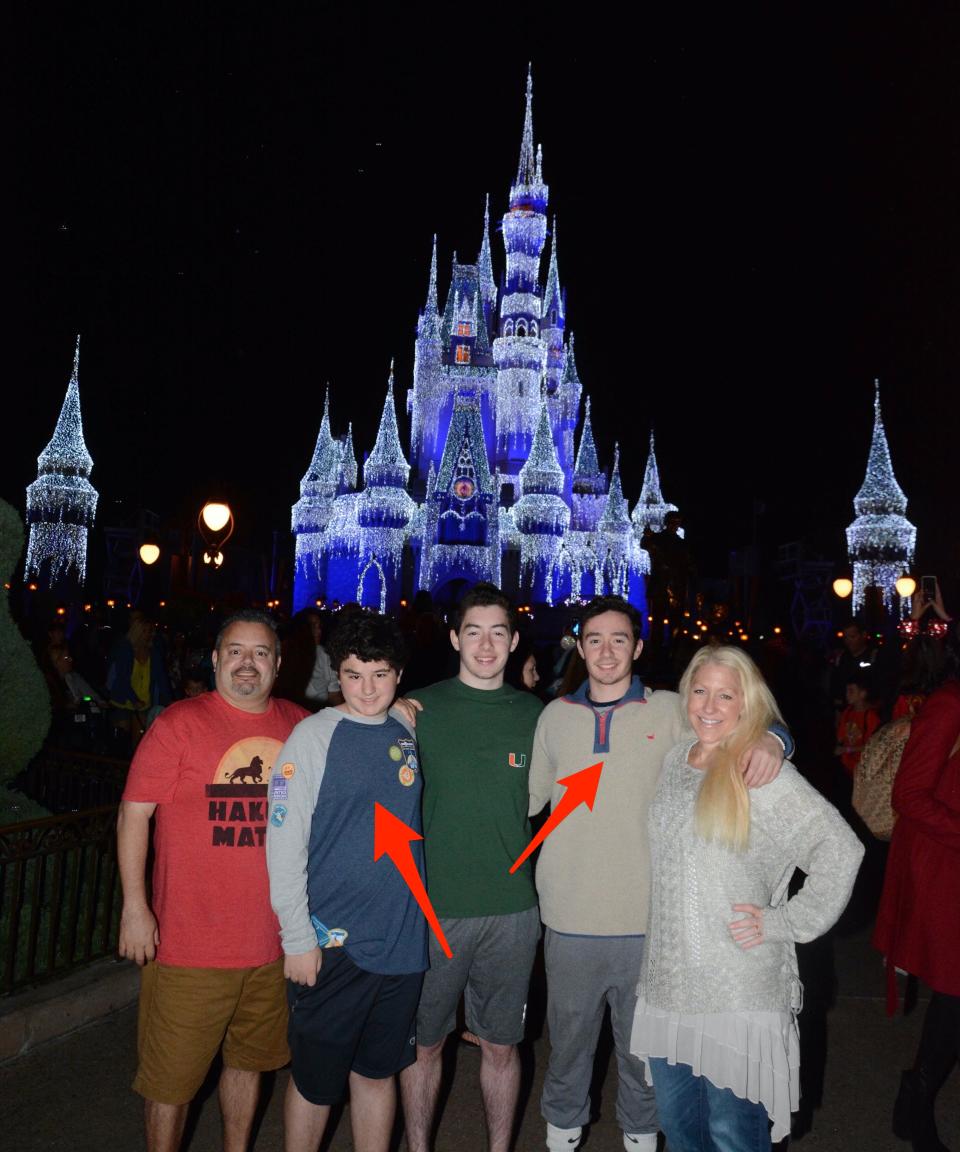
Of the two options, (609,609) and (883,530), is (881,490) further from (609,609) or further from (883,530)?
(609,609)

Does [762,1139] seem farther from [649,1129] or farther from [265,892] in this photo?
[265,892]

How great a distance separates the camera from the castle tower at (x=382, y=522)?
52531 millimetres

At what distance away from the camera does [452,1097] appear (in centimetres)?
436

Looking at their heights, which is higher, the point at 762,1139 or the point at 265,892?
the point at 265,892

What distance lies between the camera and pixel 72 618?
22016 mm

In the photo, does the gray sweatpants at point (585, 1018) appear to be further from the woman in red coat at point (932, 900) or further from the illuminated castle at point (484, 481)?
the illuminated castle at point (484, 481)

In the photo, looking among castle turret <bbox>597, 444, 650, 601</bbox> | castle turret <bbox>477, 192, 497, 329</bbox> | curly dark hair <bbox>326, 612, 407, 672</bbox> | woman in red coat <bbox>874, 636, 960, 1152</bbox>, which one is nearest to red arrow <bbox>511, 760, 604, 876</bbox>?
curly dark hair <bbox>326, 612, 407, 672</bbox>

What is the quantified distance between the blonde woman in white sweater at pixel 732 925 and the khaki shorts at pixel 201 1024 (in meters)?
1.48

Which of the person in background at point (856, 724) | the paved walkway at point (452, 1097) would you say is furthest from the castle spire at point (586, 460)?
the paved walkway at point (452, 1097)

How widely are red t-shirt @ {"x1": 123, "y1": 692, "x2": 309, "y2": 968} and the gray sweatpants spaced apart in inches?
45.8

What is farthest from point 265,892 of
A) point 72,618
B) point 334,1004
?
point 72,618

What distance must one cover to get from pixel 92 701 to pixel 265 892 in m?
7.15

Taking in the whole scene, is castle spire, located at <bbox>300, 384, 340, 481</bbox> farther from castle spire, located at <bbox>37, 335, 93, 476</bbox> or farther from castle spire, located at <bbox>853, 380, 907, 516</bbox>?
castle spire, located at <bbox>853, 380, 907, 516</bbox>

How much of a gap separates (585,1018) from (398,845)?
1.07m
